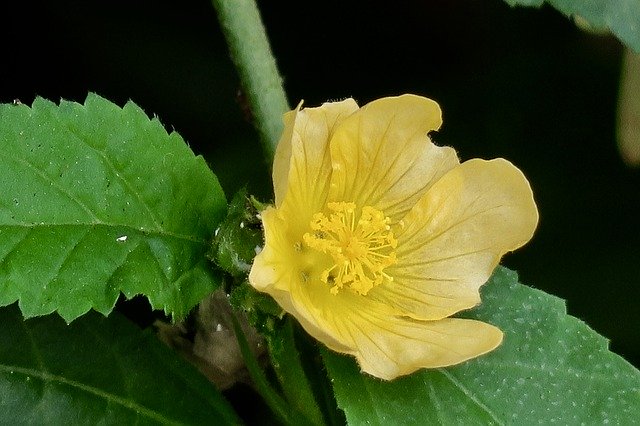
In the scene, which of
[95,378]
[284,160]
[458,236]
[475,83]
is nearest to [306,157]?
[284,160]

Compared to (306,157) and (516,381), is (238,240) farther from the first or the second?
(516,381)

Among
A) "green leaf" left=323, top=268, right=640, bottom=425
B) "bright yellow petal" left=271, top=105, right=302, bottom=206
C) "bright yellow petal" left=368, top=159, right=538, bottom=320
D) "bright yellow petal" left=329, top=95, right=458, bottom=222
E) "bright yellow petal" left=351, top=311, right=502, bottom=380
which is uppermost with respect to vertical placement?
"bright yellow petal" left=271, top=105, right=302, bottom=206

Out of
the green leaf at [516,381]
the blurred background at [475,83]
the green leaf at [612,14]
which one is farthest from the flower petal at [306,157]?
the blurred background at [475,83]

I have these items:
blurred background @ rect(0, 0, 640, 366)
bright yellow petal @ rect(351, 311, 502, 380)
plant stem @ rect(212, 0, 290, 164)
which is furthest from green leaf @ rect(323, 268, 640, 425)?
blurred background @ rect(0, 0, 640, 366)

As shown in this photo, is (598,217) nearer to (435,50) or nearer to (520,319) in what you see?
(435,50)

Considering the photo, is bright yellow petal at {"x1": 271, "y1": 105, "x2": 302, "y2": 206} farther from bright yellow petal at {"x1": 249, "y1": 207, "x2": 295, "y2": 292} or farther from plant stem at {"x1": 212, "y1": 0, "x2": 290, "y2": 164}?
plant stem at {"x1": 212, "y1": 0, "x2": 290, "y2": 164}

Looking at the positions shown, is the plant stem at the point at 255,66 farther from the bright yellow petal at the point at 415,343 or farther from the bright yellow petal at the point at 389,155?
the bright yellow petal at the point at 415,343
